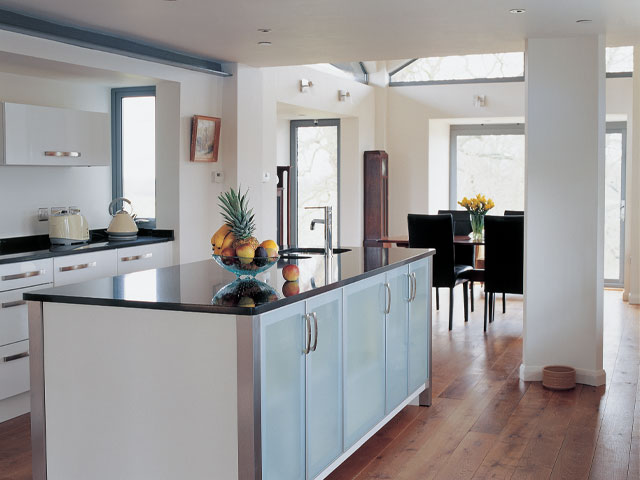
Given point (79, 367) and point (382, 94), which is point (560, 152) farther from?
point (382, 94)

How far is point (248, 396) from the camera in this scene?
2.58 meters

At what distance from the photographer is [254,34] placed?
4.87 metres

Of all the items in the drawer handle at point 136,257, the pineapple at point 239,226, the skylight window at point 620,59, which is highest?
the skylight window at point 620,59

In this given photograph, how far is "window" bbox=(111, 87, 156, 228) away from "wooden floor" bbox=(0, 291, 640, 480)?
7.35 ft

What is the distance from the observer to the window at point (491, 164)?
31.3 feet

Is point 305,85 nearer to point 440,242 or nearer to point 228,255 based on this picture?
point 440,242

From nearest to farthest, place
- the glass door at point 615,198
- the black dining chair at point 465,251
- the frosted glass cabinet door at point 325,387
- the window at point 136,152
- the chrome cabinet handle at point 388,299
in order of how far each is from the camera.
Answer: the frosted glass cabinet door at point 325,387, the chrome cabinet handle at point 388,299, the window at point 136,152, the black dining chair at point 465,251, the glass door at point 615,198

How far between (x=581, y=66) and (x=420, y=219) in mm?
2263

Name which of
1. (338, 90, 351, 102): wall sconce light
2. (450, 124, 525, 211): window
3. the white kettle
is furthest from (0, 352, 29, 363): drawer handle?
(450, 124, 525, 211): window

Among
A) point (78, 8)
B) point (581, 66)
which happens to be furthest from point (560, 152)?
point (78, 8)

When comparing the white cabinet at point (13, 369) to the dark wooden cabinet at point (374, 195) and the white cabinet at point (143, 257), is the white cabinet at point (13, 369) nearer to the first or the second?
the white cabinet at point (143, 257)

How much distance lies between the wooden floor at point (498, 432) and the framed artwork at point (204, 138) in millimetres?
2306

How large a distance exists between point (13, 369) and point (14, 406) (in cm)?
25

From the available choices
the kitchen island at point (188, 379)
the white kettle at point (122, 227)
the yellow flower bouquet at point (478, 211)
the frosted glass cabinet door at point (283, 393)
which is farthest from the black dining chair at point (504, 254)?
the frosted glass cabinet door at point (283, 393)
